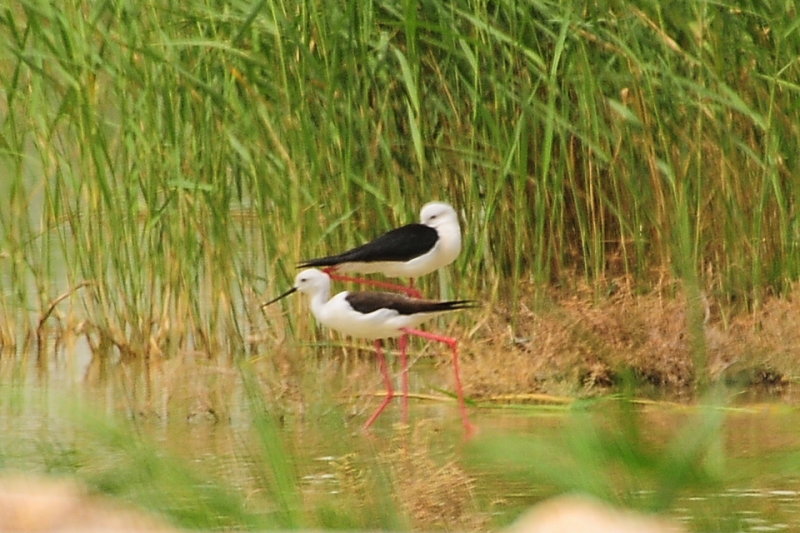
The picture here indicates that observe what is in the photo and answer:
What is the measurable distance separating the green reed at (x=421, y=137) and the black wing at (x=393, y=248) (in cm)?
38

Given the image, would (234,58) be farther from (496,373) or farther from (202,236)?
(496,373)

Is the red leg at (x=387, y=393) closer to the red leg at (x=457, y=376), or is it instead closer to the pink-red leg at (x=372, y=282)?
the red leg at (x=457, y=376)

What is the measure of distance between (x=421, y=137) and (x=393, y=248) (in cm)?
66

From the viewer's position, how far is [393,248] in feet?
17.5

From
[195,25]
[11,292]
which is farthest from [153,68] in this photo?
[11,292]

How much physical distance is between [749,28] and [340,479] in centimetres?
279

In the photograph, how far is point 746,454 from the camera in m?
4.58

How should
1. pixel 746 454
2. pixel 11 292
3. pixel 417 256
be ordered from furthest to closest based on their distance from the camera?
pixel 11 292 < pixel 417 256 < pixel 746 454

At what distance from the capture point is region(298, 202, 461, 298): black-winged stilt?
5340 millimetres

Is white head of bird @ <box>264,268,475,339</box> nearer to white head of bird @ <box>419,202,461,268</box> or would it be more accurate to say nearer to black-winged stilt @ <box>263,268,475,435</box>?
black-winged stilt @ <box>263,268,475,435</box>

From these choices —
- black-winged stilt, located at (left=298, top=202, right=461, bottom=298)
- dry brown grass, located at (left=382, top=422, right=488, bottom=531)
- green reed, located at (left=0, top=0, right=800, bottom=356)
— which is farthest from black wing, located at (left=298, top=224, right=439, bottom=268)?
Result: dry brown grass, located at (left=382, top=422, right=488, bottom=531)

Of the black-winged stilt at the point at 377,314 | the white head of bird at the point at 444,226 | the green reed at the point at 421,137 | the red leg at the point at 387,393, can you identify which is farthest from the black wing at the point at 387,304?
the green reed at the point at 421,137

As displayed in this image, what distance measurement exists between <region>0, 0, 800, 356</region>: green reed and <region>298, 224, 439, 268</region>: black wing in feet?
1.24

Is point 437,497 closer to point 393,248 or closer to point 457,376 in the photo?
point 457,376
